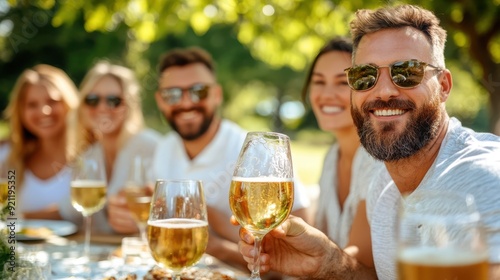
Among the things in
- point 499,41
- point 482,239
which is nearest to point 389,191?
point 482,239

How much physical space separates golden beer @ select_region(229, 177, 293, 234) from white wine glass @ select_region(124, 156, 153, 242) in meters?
1.03

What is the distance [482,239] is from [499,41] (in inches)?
233

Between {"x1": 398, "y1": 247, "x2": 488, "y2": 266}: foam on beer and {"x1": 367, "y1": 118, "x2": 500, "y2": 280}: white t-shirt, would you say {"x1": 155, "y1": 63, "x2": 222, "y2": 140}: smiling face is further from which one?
{"x1": 398, "y1": 247, "x2": 488, "y2": 266}: foam on beer

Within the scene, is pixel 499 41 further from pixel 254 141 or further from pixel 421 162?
pixel 254 141

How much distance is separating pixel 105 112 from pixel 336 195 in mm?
2056

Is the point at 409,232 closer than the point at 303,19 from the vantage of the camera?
Yes

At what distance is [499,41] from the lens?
6.29 metres

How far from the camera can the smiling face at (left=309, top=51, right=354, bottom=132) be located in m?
3.21

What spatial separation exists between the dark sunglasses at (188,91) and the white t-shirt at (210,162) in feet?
1.09

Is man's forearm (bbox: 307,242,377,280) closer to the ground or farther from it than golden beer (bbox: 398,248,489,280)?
closer to the ground

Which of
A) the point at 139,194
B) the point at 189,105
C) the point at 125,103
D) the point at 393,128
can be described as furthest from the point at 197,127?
the point at 393,128

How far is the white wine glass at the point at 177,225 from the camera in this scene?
66.2 inches

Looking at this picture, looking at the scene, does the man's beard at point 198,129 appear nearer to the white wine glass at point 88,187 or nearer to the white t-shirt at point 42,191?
the white t-shirt at point 42,191

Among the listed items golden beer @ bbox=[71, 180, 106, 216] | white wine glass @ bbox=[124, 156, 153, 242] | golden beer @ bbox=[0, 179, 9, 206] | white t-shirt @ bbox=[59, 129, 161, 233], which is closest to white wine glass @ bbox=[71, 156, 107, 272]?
golden beer @ bbox=[71, 180, 106, 216]
